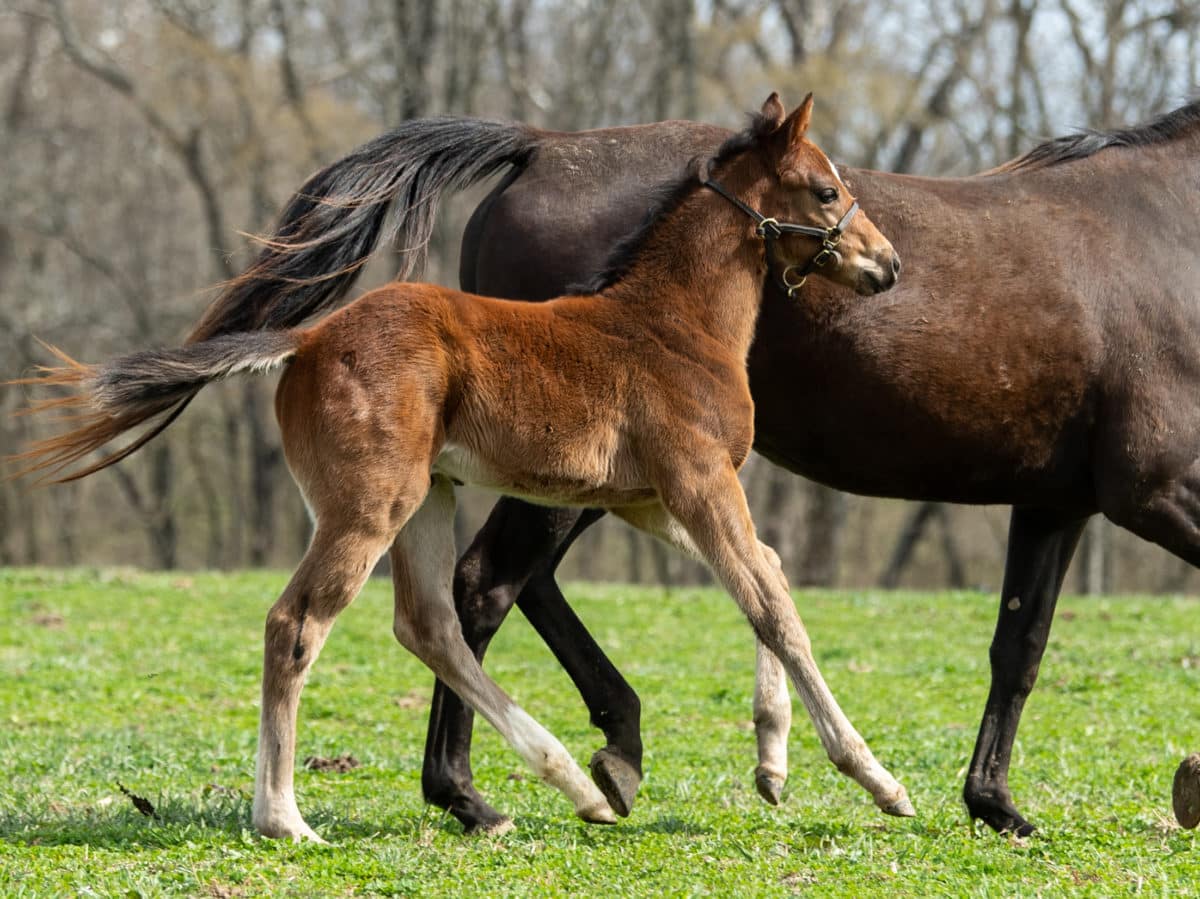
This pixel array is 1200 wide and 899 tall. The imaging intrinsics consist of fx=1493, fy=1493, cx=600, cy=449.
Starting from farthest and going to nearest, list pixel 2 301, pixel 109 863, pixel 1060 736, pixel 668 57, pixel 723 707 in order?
pixel 2 301
pixel 668 57
pixel 723 707
pixel 1060 736
pixel 109 863

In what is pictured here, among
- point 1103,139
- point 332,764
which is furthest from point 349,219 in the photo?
point 1103,139

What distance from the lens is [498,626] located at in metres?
5.29

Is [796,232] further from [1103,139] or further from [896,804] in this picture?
[896,804]

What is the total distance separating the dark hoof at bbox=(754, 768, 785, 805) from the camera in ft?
16.5

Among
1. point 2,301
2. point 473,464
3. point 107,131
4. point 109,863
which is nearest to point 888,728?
point 473,464

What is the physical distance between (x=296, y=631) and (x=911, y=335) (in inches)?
90.7

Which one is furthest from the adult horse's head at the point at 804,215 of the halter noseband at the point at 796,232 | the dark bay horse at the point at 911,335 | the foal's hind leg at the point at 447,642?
the foal's hind leg at the point at 447,642

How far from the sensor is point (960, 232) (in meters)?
5.33

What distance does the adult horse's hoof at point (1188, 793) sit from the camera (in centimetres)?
482

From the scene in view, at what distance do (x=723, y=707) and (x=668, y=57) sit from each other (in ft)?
60.9

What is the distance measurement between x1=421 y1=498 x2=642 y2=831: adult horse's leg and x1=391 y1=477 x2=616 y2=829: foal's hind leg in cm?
21

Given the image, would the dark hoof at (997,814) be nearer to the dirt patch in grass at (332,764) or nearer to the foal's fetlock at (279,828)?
the foal's fetlock at (279,828)

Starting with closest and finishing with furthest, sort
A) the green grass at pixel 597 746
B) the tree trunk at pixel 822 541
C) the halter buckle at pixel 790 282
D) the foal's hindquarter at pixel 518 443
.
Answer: the green grass at pixel 597 746
the foal's hindquarter at pixel 518 443
the halter buckle at pixel 790 282
the tree trunk at pixel 822 541

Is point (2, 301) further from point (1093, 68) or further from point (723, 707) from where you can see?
point (723, 707)
